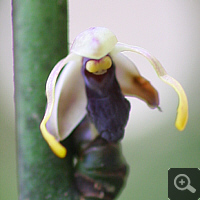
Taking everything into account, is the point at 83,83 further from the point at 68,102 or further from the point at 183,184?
the point at 183,184

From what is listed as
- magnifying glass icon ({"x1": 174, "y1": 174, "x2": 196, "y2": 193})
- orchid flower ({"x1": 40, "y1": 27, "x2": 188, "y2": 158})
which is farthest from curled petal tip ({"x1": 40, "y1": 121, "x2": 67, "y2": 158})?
magnifying glass icon ({"x1": 174, "y1": 174, "x2": 196, "y2": 193})

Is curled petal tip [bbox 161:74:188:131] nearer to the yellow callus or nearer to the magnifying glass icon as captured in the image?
the yellow callus

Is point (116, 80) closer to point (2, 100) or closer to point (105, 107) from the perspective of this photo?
point (105, 107)


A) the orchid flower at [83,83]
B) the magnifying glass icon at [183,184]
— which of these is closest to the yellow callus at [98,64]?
the orchid flower at [83,83]

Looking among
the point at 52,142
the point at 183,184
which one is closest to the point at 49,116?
the point at 52,142

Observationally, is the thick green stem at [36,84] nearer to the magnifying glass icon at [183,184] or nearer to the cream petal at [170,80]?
the cream petal at [170,80]

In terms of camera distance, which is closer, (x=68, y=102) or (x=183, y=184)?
(x=68, y=102)
